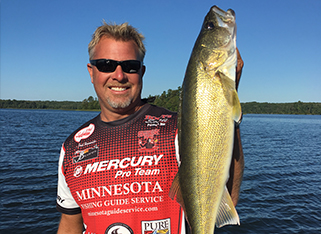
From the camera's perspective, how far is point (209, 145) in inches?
74.6

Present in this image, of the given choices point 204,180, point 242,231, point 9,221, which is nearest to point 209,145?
point 204,180

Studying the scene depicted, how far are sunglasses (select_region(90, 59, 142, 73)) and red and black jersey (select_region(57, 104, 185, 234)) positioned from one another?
52 centimetres

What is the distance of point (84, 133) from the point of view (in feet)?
10.00

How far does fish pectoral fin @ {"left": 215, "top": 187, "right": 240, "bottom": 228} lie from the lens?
200 centimetres

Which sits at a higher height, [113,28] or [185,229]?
[113,28]

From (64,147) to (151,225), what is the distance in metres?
1.45

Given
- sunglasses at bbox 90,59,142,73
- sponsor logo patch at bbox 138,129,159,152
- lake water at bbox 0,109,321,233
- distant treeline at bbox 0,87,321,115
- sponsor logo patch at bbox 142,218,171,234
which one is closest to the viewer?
sponsor logo patch at bbox 142,218,171,234

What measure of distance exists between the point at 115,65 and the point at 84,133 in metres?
0.97


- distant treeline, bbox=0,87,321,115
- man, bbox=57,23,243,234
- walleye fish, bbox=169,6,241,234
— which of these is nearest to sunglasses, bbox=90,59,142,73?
man, bbox=57,23,243,234

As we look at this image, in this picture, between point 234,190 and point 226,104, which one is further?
point 234,190

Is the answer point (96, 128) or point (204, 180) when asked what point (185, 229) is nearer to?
point (204, 180)

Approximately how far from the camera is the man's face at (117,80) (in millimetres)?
2746

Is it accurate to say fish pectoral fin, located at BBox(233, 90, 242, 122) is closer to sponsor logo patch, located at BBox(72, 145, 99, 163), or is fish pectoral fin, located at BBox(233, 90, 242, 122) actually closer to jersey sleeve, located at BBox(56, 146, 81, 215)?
sponsor logo patch, located at BBox(72, 145, 99, 163)

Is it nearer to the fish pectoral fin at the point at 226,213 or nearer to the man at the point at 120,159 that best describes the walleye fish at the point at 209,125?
the fish pectoral fin at the point at 226,213
